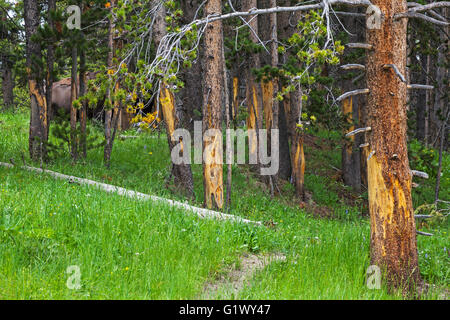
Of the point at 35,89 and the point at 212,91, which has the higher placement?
the point at 35,89

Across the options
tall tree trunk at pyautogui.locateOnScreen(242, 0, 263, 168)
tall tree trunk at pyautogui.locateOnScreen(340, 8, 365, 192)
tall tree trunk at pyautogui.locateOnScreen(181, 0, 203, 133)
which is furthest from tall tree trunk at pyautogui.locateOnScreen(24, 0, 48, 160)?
tall tree trunk at pyautogui.locateOnScreen(340, 8, 365, 192)

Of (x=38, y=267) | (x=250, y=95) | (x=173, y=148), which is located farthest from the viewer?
(x=250, y=95)

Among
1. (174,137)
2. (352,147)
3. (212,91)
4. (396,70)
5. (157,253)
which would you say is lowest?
(157,253)

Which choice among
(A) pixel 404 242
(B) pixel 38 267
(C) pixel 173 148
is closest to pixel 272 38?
(C) pixel 173 148

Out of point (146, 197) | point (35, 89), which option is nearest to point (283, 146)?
point (35, 89)

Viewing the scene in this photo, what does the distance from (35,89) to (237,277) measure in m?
8.59

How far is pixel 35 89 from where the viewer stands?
1266 cm

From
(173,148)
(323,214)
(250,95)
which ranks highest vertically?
(250,95)

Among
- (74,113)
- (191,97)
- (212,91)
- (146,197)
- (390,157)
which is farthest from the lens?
(191,97)

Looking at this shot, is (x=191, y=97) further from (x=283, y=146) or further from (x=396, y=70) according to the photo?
(x=396, y=70)

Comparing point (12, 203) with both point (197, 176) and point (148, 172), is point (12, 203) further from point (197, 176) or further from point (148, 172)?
point (197, 176)

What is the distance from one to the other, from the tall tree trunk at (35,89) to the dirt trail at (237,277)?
6.90 m
